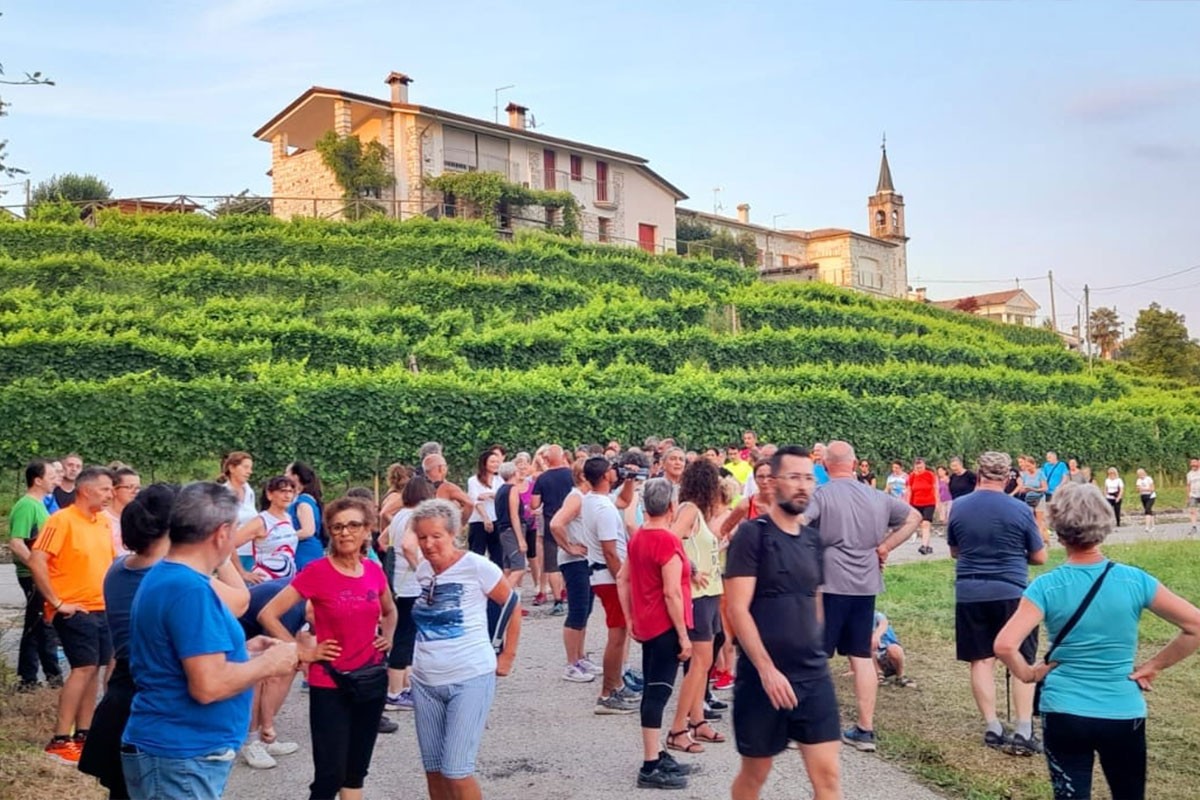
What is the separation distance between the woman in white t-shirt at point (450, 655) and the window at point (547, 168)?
1879 inches

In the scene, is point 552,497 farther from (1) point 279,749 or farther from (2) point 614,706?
(1) point 279,749

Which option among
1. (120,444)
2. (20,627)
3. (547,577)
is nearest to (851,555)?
(547,577)

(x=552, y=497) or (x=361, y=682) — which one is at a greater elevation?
(x=552, y=497)

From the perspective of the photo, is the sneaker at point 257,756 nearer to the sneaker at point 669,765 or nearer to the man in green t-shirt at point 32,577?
the man in green t-shirt at point 32,577

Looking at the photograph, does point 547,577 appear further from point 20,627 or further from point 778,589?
point 778,589

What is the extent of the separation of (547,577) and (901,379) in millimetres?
25237

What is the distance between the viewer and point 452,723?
197 inches

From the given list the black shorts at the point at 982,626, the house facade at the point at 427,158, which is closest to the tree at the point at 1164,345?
the house facade at the point at 427,158

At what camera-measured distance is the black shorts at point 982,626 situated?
7070 mm

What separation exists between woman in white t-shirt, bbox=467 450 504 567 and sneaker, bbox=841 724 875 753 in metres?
4.94

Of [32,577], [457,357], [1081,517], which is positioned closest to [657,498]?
[1081,517]

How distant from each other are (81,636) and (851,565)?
522 cm

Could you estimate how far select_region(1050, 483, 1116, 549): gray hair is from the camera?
4410mm

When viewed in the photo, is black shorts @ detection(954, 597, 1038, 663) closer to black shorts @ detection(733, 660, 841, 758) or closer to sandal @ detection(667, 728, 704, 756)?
sandal @ detection(667, 728, 704, 756)
